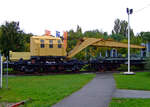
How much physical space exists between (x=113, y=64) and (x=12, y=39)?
14936mm

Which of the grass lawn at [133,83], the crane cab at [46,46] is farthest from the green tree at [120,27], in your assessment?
the grass lawn at [133,83]

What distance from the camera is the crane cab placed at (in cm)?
1822

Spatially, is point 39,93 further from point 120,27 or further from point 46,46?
point 120,27

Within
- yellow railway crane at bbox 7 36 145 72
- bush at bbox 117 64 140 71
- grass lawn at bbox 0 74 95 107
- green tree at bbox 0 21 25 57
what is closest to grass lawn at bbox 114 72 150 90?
grass lawn at bbox 0 74 95 107

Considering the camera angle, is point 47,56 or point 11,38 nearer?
point 47,56

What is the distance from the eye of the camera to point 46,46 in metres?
18.6

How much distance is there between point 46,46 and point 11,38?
8.86m

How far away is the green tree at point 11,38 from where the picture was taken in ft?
80.5

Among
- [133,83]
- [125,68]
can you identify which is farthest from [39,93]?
[125,68]

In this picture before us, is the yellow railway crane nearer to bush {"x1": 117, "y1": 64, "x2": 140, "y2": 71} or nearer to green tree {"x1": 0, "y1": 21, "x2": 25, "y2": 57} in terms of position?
bush {"x1": 117, "y1": 64, "x2": 140, "y2": 71}

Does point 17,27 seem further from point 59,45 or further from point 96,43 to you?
point 96,43

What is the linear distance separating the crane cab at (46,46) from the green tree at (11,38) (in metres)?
7.31

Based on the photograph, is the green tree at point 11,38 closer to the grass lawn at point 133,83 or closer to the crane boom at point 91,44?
the crane boom at point 91,44

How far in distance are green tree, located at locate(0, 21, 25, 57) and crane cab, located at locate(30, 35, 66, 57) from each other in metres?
7.31
